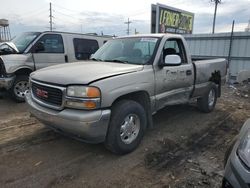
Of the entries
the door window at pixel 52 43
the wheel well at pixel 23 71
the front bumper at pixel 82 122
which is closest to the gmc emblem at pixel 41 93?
the front bumper at pixel 82 122

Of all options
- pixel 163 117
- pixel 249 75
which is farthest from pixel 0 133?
pixel 249 75

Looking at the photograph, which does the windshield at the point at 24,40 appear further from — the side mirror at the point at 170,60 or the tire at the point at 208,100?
the tire at the point at 208,100

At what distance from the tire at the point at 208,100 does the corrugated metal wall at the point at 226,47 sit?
7.72 metres

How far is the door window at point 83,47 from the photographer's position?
772cm

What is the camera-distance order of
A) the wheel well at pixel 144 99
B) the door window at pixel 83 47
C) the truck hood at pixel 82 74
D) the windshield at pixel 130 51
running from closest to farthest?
the truck hood at pixel 82 74, the wheel well at pixel 144 99, the windshield at pixel 130 51, the door window at pixel 83 47

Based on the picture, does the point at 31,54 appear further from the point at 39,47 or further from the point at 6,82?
the point at 6,82

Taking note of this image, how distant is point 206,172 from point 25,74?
5.53 m

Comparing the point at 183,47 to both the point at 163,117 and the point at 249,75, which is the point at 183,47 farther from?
the point at 249,75

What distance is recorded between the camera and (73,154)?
3.76 m

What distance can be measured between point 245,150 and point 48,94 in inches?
105

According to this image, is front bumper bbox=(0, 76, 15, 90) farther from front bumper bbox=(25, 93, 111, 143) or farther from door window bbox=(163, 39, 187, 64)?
door window bbox=(163, 39, 187, 64)

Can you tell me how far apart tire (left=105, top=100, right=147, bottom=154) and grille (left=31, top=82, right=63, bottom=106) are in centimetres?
80

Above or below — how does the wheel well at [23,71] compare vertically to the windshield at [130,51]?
below

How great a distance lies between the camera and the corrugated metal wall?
41.4ft
